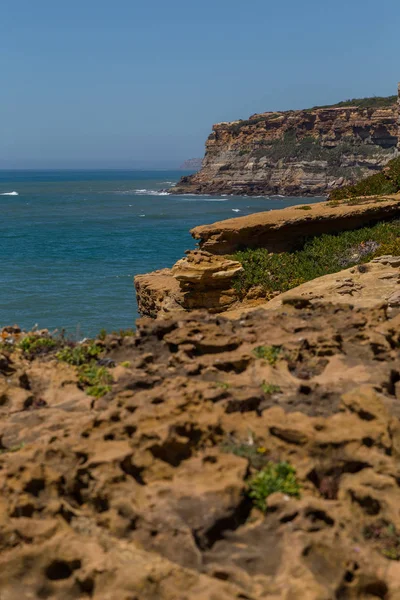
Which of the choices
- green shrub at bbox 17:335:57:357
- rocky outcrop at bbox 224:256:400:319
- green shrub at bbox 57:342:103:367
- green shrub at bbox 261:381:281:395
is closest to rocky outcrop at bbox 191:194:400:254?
rocky outcrop at bbox 224:256:400:319

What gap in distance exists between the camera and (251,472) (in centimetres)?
696

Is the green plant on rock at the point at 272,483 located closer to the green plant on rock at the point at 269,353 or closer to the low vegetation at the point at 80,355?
the green plant on rock at the point at 269,353

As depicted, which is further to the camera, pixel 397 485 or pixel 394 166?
pixel 394 166

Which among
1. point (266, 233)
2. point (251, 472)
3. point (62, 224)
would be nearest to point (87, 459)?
point (251, 472)

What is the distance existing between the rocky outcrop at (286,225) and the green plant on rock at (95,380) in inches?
764

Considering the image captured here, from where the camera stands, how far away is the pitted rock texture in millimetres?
5883

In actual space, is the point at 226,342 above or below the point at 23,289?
above

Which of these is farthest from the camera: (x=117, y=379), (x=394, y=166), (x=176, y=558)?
(x=394, y=166)

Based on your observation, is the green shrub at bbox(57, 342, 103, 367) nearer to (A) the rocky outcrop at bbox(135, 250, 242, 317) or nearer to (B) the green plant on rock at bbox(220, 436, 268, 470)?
(B) the green plant on rock at bbox(220, 436, 268, 470)

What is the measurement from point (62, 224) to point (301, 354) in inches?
3029

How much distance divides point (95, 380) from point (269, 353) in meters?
2.66

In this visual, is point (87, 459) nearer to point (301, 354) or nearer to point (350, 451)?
point (350, 451)

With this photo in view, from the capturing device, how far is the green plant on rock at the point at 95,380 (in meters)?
9.34

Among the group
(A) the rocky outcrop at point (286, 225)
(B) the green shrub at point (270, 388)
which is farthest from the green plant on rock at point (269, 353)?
(A) the rocky outcrop at point (286, 225)
